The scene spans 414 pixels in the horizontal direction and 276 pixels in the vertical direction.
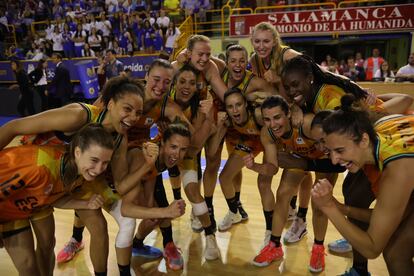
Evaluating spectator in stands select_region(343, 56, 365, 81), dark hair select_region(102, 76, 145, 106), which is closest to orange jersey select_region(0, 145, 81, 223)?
dark hair select_region(102, 76, 145, 106)

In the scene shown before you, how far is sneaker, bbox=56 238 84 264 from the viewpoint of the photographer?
10.5ft

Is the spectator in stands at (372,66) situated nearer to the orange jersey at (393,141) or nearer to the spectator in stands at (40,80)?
the orange jersey at (393,141)

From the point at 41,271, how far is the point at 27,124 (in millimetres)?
1030

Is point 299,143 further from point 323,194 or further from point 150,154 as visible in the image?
point 150,154

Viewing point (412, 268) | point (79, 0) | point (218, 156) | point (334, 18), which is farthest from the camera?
point (79, 0)

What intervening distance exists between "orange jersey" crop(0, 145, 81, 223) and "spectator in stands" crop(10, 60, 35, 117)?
26.9ft

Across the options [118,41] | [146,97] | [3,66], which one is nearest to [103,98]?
→ [146,97]

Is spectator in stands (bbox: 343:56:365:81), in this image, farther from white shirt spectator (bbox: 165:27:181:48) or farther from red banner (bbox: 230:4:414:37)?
white shirt spectator (bbox: 165:27:181:48)

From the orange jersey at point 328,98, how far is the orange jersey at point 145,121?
121 centimetres

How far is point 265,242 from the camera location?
10.8ft

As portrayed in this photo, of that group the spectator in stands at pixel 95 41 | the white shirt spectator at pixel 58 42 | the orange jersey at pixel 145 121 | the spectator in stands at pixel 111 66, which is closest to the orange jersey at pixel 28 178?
the orange jersey at pixel 145 121

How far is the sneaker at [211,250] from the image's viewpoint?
125 inches

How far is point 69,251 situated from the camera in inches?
128

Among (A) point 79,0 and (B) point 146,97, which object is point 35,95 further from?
(B) point 146,97
